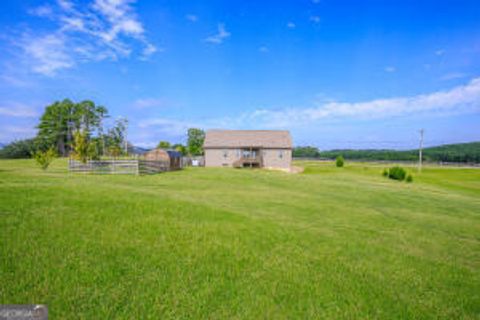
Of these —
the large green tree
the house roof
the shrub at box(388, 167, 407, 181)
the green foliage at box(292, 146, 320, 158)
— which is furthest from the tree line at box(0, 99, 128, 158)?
the green foliage at box(292, 146, 320, 158)

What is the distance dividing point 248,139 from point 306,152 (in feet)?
236

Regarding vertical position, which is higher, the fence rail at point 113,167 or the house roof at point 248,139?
the house roof at point 248,139

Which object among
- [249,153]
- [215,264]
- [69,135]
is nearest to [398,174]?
[249,153]

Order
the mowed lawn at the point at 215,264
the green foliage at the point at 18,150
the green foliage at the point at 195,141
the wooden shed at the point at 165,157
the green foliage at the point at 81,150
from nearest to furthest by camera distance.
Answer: the mowed lawn at the point at 215,264 < the green foliage at the point at 81,150 < the wooden shed at the point at 165,157 < the green foliage at the point at 18,150 < the green foliage at the point at 195,141

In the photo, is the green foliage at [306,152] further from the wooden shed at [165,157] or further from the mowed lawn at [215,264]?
the mowed lawn at [215,264]

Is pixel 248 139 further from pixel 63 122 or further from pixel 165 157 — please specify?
pixel 63 122

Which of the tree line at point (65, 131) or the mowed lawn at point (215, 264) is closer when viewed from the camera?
the mowed lawn at point (215, 264)

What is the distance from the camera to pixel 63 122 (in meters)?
58.4

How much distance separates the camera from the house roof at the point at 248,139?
139 ft

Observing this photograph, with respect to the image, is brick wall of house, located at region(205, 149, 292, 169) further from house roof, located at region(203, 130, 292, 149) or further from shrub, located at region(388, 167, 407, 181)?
shrub, located at region(388, 167, 407, 181)

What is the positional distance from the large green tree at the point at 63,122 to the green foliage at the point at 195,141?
75.3ft

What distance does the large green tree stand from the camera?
55.9m

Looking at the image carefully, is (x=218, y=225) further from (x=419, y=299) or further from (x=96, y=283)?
(x=419, y=299)

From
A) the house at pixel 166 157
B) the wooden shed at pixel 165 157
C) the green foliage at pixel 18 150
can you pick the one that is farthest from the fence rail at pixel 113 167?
the green foliage at pixel 18 150
